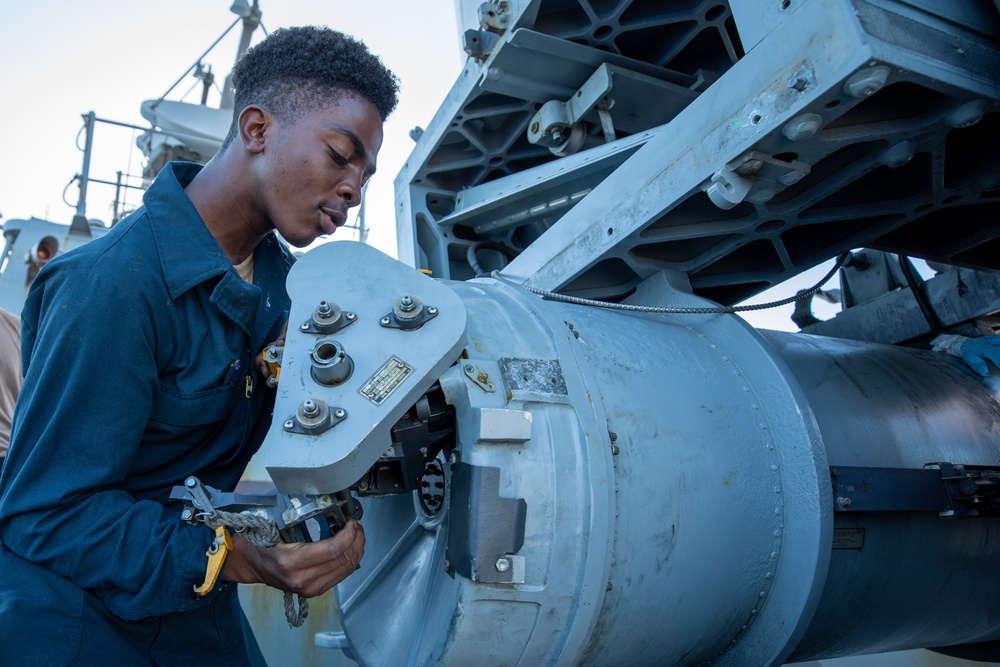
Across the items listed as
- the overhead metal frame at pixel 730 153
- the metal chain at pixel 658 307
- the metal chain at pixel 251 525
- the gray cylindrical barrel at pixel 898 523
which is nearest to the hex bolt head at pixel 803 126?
the overhead metal frame at pixel 730 153

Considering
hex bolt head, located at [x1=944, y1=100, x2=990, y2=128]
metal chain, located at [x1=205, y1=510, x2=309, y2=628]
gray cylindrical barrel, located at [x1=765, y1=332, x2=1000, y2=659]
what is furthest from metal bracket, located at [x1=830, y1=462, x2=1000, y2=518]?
metal chain, located at [x1=205, y1=510, x2=309, y2=628]

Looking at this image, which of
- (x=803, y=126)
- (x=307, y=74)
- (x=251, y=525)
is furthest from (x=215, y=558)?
(x=803, y=126)

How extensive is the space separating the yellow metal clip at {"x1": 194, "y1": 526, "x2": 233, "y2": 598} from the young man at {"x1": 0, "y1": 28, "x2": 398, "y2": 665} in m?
0.02

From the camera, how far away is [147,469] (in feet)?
4.85

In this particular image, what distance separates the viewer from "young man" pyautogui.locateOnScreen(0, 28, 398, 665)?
1.27 m

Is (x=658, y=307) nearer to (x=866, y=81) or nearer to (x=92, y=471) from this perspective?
(x=866, y=81)

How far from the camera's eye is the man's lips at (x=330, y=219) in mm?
1645

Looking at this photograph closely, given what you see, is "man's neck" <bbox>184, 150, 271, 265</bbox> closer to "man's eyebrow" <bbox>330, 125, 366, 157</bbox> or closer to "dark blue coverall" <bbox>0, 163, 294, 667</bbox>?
"dark blue coverall" <bbox>0, 163, 294, 667</bbox>

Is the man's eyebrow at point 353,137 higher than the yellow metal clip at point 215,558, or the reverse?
the man's eyebrow at point 353,137

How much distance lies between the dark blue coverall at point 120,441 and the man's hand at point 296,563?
0.20 ft

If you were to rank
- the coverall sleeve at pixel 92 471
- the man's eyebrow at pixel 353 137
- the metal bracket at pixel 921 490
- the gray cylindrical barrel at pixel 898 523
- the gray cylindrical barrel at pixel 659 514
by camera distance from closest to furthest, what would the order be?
the coverall sleeve at pixel 92 471 < the gray cylindrical barrel at pixel 659 514 < the man's eyebrow at pixel 353 137 < the metal bracket at pixel 921 490 < the gray cylindrical barrel at pixel 898 523

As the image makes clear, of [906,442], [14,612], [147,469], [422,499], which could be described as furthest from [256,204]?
[906,442]

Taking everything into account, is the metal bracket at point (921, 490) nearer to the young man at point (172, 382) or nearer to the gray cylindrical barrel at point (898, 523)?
the gray cylindrical barrel at point (898, 523)

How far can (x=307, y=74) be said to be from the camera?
1704 mm
